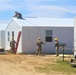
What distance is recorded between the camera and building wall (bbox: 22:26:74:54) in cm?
3159

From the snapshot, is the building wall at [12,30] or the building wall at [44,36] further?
the building wall at [12,30]

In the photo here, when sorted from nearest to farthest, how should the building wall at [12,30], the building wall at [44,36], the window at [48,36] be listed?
1. the building wall at [44,36]
2. the window at [48,36]
3. the building wall at [12,30]

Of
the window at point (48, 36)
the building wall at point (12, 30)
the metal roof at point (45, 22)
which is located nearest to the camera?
the window at point (48, 36)

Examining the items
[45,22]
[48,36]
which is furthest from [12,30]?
[48,36]

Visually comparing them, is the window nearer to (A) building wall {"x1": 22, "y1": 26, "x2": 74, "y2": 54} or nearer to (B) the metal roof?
(A) building wall {"x1": 22, "y1": 26, "x2": 74, "y2": 54}

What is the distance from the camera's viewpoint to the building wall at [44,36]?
3159 cm

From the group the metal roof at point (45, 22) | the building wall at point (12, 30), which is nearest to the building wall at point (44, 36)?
the metal roof at point (45, 22)

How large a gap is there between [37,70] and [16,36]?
16201mm

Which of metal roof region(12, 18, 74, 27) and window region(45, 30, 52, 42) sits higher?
metal roof region(12, 18, 74, 27)

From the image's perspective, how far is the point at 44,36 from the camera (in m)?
32.0

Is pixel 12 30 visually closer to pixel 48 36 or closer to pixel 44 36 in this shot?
pixel 44 36

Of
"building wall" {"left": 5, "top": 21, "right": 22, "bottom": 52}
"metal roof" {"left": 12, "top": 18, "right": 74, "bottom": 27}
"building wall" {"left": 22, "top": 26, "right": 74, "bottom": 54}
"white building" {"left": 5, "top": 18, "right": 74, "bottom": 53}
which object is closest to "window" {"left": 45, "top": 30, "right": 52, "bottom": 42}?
"white building" {"left": 5, "top": 18, "right": 74, "bottom": 53}

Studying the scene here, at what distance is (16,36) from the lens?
1313 inches

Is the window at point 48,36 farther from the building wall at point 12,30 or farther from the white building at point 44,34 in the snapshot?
the building wall at point 12,30
